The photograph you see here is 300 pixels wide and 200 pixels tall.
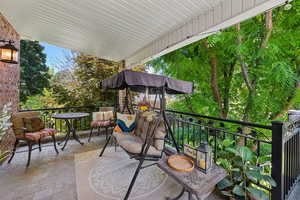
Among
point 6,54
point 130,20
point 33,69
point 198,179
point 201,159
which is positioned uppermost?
point 33,69

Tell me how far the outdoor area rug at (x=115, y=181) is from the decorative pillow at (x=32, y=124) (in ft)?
3.67

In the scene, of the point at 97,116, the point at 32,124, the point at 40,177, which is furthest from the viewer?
the point at 97,116

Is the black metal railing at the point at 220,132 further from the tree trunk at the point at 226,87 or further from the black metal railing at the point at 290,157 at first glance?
the tree trunk at the point at 226,87

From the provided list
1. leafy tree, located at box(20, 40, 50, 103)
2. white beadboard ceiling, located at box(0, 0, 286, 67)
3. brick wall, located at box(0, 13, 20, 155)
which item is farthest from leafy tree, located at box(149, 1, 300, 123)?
leafy tree, located at box(20, 40, 50, 103)

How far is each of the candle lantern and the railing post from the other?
2.07 ft

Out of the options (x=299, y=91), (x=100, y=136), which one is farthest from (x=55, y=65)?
(x=299, y=91)

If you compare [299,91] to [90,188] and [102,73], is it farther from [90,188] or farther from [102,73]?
[102,73]

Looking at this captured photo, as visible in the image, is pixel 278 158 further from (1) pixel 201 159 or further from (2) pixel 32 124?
(2) pixel 32 124

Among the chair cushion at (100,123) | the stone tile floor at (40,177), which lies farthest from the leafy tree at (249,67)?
the stone tile floor at (40,177)

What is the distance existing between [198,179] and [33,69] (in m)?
9.86

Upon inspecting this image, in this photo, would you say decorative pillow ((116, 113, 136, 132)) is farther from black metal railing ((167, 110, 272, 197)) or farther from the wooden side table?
the wooden side table

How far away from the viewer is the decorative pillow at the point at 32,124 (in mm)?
2595

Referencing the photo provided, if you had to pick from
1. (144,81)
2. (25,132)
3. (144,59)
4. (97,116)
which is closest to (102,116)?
(97,116)

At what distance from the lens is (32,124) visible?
106 inches
